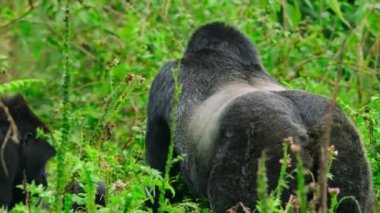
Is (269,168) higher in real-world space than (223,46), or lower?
lower

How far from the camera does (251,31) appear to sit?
7.22 m

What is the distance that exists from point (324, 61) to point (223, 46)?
240 centimetres

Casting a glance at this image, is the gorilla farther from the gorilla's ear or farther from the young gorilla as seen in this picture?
the young gorilla

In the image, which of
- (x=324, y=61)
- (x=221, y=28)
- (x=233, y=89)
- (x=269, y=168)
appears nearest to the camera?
(x=269, y=168)

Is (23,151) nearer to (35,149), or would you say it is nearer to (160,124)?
(35,149)

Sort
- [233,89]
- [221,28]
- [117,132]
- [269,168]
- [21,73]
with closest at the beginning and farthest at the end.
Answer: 1. [269,168]
2. [233,89]
3. [221,28]
4. [117,132]
5. [21,73]

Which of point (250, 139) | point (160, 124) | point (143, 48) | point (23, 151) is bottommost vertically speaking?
point (23, 151)

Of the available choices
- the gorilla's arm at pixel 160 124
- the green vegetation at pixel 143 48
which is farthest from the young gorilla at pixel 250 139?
the green vegetation at pixel 143 48

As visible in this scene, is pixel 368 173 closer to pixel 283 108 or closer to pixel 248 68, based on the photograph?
pixel 283 108

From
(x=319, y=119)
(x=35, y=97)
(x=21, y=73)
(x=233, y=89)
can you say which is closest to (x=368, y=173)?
(x=319, y=119)

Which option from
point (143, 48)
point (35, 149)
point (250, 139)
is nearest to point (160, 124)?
point (35, 149)

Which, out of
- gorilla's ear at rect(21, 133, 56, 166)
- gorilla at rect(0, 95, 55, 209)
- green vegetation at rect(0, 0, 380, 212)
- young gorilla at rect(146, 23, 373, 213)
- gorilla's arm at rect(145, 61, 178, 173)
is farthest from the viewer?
green vegetation at rect(0, 0, 380, 212)

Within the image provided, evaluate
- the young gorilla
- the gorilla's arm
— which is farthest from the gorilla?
the young gorilla

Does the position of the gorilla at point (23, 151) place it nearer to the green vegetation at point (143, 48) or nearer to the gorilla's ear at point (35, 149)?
the gorilla's ear at point (35, 149)
